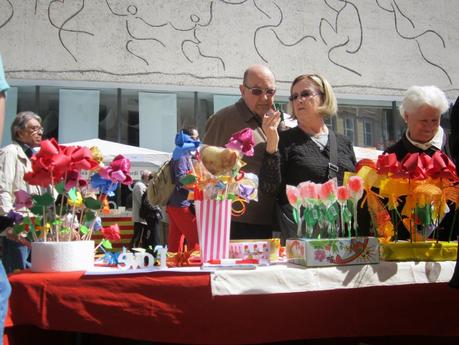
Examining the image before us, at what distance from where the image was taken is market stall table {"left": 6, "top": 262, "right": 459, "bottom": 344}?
1.47 metres

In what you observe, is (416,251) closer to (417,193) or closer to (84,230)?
(417,193)

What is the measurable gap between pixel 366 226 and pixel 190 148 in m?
0.79

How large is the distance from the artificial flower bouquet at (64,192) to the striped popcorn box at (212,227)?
326 millimetres

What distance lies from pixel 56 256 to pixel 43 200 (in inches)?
7.3

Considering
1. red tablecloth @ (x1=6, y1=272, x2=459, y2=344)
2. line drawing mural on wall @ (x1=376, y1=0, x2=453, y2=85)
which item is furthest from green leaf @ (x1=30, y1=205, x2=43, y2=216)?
line drawing mural on wall @ (x1=376, y1=0, x2=453, y2=85)

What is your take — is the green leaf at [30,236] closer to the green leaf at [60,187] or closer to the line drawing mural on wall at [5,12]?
the green leaf at [60,187]

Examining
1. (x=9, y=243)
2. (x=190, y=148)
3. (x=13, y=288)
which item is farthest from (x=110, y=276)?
(x=9, y=243)

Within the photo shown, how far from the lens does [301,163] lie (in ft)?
7.03

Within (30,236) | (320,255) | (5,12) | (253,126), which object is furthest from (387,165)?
(5,12)

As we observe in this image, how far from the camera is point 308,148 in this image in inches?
86.0

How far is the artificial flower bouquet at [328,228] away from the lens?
1.60 metres

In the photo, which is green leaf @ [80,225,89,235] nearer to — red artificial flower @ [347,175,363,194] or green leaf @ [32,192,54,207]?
green leaf @ [32,192,54,207]

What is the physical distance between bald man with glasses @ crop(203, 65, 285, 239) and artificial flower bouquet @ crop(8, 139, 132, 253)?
69cm

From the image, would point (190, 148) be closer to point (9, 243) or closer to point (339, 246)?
point (339, 246)
